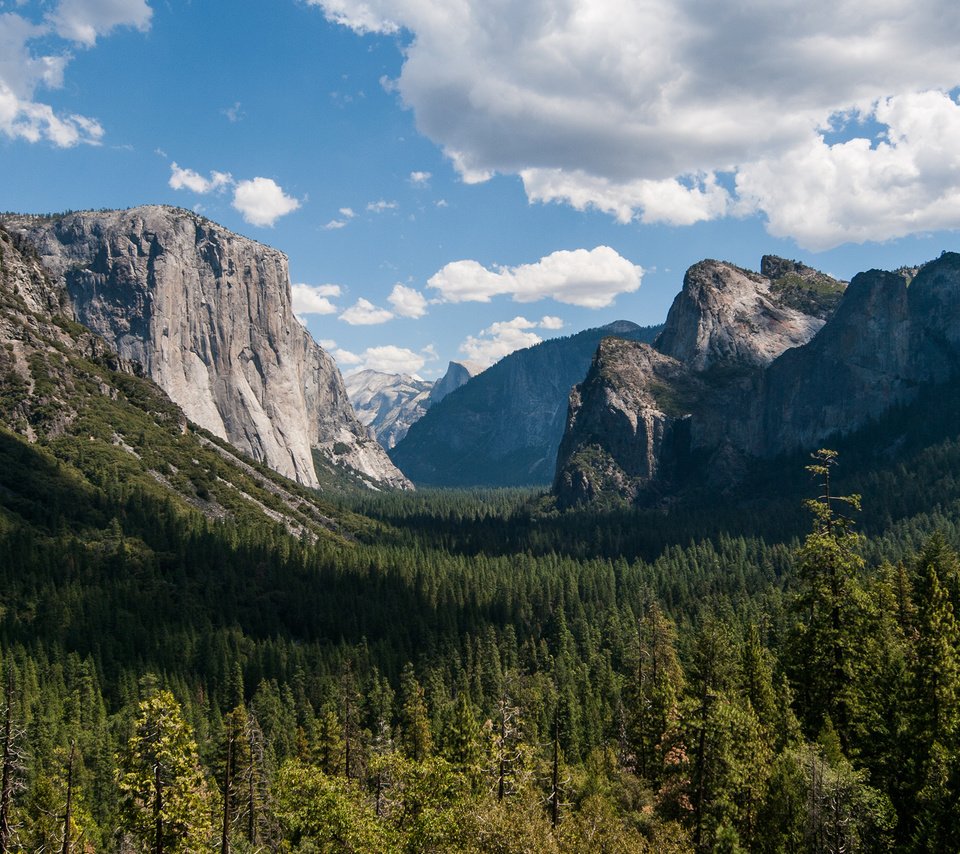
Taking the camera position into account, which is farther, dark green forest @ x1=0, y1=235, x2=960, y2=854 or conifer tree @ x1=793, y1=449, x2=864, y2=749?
conifer tree @ x1=793, y1=449, x2=864, y2=749

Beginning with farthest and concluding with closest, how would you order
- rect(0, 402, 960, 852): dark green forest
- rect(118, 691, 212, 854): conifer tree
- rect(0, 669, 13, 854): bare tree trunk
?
rect(0, 402, 960, 852): dark green forest < rect(0, 669, 13, 854): bare tree trunk < rect(118, 691, 212, 854): conifer tree

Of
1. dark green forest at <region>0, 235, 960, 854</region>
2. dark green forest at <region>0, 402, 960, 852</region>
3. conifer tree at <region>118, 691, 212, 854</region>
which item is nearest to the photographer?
conifer tree at <region>118, 691, 212, 854</region>

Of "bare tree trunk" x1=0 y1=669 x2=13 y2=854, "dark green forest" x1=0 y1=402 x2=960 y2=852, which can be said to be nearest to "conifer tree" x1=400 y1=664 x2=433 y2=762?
"dark green forest" x1=0 y1=402 x2=960 y2=852

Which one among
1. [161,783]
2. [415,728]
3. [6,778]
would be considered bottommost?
[415,728]

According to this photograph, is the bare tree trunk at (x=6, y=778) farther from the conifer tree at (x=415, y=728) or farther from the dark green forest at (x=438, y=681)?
the conifer tree at (x=415, y=728)

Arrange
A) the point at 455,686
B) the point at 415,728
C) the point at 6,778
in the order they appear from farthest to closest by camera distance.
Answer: the point at 455,686 → the point at 415,728 → the point at 6,778

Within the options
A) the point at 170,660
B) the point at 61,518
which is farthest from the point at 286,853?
the point at 61,518

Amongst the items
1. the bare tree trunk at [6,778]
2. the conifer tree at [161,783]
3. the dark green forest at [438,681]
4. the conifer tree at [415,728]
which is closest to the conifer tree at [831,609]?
the dark green forest at [438,681]

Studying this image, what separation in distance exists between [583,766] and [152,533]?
118 meters

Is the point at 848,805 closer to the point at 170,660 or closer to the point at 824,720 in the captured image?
the point at 824,720

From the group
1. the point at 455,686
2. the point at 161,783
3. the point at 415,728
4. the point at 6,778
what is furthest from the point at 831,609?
the point at 455,686

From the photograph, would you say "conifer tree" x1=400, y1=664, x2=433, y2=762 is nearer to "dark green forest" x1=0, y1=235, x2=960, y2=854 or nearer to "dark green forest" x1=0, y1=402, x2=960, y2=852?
"dark green forest" x1=0, y1=235, x2=960, y2=854

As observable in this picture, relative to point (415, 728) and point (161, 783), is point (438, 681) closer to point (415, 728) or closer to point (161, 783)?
point (415, 728)

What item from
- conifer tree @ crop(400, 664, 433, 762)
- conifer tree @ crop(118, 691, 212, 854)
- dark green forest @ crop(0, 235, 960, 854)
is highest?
conifer tree @ crop(118, 691, 212, 854)
